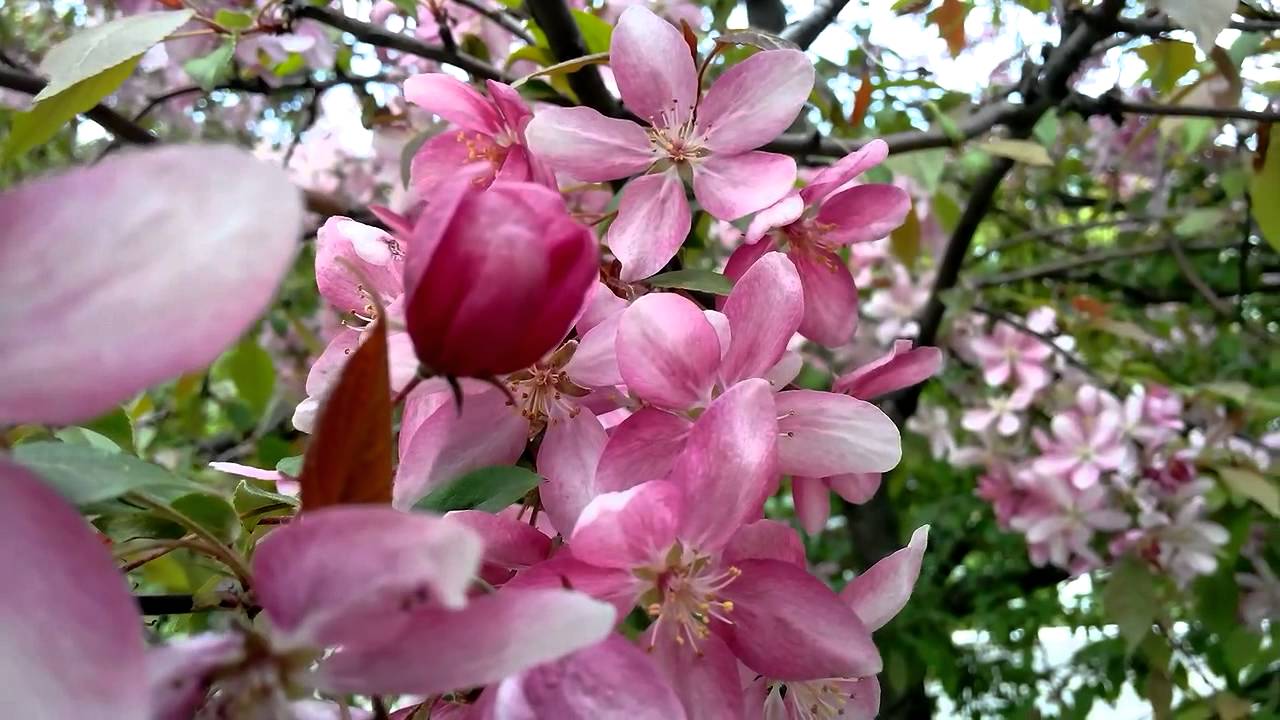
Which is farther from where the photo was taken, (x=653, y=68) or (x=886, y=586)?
(x=653, y=68)

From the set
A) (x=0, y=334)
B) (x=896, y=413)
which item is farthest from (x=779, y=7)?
(x=0, y=334)

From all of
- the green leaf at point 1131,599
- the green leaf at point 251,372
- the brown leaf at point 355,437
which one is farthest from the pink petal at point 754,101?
the green leaf at point 1131,599

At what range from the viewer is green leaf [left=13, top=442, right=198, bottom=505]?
243mm

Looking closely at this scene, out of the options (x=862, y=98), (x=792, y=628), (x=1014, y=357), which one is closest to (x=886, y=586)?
(x=792, y=628)

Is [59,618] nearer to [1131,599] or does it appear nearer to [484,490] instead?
[484,490]

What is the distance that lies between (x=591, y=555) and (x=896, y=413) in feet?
4.07

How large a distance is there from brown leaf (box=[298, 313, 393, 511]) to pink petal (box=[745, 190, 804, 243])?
272 mm

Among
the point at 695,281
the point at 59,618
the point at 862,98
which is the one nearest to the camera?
the point at 59,618

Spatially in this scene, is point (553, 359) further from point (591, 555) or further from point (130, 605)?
point (130, 605)

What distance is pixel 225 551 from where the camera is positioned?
0.30 metres

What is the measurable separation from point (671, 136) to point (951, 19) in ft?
2.29

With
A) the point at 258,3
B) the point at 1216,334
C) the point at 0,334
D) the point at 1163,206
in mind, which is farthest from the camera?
Result: the point at 1163,206

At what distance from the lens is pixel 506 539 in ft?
1.17

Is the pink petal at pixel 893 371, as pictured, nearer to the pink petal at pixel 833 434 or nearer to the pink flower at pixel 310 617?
the pink petal at pixel 833 434
